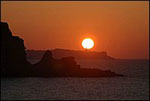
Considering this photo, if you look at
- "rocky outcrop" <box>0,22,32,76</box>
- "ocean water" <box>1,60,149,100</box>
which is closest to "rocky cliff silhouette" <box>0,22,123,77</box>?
"rocky outcrop" <box>0,22,32,76</box>

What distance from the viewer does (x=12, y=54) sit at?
14462 cm

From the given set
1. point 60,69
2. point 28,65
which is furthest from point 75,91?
point 28,65

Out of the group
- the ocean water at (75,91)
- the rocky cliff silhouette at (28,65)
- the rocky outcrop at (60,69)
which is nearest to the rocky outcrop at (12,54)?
Result: the rocky cliff silhouette at (28,65)

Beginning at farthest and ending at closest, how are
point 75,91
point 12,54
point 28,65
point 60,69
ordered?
1. point 12,54
2. point 60,69
3. point 28,65
4. point 75,91

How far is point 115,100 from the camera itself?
6800 cm

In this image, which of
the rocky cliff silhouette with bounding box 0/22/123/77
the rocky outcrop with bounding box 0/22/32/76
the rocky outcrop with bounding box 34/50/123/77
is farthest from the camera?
the rocky outcrop with bounding box 34/50/123/77

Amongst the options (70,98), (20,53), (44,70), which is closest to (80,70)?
(44,70)

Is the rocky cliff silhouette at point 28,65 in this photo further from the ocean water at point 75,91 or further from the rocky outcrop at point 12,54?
the ocean water at point 75,91

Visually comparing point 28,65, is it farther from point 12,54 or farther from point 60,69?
point 60,69

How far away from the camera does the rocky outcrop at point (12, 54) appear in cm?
→ 14144

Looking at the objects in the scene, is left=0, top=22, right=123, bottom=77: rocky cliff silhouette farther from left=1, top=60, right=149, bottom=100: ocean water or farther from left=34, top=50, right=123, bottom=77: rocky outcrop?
left=1, top=60, right=149, bottom=100: ocean water

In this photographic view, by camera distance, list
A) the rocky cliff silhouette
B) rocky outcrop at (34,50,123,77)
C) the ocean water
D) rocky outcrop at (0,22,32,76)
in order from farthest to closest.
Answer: rocky outcrop at (34,50,123,77), rocky outcrop at (0,22,32,76), the rocky cliff silhouette, the ocean water

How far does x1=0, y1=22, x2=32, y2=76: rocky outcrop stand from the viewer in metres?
141

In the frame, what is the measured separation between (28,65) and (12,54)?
8189 millimetres
